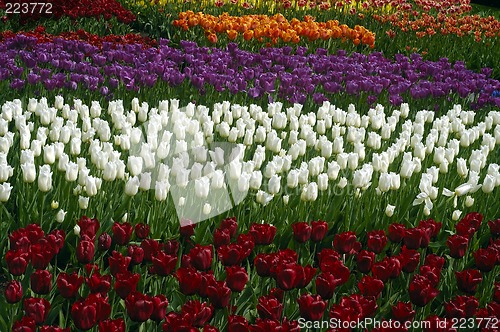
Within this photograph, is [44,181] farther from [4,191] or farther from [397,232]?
[397,232]

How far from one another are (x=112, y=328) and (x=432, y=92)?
216 inches

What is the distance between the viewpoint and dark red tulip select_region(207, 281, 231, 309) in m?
2.59

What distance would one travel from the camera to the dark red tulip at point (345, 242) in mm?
3123

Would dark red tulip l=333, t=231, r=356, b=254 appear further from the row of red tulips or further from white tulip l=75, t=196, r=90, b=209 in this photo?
white tulip l=75, t=196, r=90, b=209

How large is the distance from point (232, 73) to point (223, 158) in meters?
A: 2.72

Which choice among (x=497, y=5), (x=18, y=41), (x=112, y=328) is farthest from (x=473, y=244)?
(x=497, y=5)

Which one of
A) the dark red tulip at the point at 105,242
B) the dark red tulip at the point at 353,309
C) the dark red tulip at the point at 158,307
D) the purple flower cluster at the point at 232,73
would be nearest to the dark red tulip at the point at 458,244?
the dark red tulip at the point at 353,309

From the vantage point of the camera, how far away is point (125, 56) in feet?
23.9

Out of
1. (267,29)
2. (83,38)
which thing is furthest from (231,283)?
(267,29)

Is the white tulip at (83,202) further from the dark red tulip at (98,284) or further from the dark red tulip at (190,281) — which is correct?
the dark red tulip at (190,281)

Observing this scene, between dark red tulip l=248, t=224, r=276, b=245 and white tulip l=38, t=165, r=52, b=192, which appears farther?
white tulip l=38, t=165, r=52, b=192

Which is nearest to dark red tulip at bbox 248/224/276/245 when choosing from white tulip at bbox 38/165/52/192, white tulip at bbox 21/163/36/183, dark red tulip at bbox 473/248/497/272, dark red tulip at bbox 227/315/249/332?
dark red tulip at bbox 227/315/249/332

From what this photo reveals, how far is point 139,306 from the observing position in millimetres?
2461

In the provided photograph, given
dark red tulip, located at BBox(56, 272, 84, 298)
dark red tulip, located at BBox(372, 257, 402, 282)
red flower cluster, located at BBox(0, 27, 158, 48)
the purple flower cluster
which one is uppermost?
dark red tulip, located at BBox(372, 257, 402, 282)
